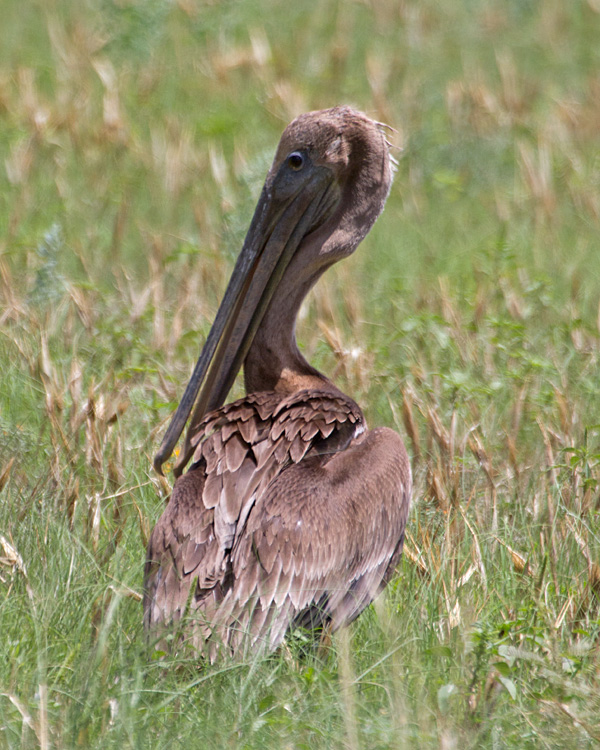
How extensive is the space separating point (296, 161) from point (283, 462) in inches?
58.6

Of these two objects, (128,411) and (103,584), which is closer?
(103,584)

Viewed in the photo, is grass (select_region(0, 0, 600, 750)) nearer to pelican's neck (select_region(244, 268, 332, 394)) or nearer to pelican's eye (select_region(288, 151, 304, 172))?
pelican's neck (select_region(244, 268, 332, 394))

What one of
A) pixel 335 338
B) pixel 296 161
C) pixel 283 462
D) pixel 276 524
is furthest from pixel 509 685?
pixel 335 338

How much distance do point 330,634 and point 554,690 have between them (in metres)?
0.77

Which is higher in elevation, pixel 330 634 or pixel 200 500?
pixel 200 500

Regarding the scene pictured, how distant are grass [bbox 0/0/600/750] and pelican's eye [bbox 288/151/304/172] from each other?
4.09 feet

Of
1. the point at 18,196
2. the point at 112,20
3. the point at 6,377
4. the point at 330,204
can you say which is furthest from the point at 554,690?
the point at 112,20

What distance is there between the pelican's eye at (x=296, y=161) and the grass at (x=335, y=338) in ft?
4.09

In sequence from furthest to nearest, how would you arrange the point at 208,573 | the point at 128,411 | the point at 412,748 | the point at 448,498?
the point at 128,411 → the point at 448,498 → the point at 208,573 → the point at 412,748

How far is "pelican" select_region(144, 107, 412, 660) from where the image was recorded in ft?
12.3

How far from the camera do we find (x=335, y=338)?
593 centimetres

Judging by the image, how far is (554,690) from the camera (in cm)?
351

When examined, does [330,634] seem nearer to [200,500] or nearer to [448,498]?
[200,500]

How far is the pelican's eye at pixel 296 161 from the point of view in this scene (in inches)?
192
